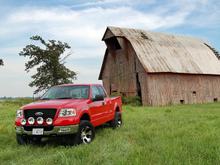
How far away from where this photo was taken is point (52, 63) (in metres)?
50.8

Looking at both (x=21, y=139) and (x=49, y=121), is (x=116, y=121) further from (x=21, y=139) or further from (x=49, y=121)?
(x=49, y=121)

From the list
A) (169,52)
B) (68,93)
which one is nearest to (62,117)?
(68,93)

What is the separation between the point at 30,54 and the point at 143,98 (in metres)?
24.1

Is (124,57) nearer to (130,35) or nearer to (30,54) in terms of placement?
(130,35)

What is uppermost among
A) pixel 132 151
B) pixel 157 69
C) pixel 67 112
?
pixel 157 69

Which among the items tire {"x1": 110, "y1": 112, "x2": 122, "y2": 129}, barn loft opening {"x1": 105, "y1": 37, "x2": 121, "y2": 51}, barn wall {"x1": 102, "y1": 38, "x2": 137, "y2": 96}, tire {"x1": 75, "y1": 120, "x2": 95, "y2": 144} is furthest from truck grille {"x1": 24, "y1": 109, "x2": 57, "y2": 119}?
barn loft opening {"x1": 105, "y1": 37, "x2": 121, "y2": 51}

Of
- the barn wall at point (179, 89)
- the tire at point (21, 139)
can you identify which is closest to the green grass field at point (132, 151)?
the tire at point (21, 139)

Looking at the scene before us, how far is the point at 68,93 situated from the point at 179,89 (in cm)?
2553

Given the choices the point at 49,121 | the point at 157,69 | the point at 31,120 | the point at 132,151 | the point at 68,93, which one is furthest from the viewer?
the point at 157,69

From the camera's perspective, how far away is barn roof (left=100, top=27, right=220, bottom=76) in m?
33.8

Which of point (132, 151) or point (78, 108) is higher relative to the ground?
point (78, 108)

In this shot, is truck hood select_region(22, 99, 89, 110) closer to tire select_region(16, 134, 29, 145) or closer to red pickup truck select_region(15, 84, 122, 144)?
red pickup truck select_region(15, 84, 122, 144)

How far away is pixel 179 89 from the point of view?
1393 inches

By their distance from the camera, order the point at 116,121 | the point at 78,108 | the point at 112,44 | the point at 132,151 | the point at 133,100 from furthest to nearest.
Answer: the point at 112,44, the point at 133,100, the point at 116,121, the point at 78,108, the point at 132,151
